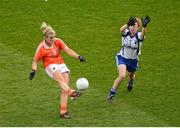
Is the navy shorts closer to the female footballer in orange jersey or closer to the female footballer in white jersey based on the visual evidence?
the female footballer in white jersey

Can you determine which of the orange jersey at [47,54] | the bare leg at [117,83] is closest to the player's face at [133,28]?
the bare leg at [117,83]

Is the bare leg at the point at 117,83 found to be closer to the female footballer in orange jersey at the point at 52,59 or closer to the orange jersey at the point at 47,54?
the female footballer in orange jersey at the point at 52,59

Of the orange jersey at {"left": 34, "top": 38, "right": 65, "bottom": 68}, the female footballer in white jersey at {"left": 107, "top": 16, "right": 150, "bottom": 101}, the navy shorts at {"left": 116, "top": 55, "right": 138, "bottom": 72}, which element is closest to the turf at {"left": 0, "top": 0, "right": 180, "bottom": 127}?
the female footballer in white jersey at {"left": 107, "top": 16, "right": 150, "bottom": 101}

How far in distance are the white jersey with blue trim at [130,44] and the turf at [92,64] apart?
3.87 ft

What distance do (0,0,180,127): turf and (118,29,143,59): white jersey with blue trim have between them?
3.87 ft

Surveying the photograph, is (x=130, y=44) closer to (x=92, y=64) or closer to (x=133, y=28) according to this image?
(x=133, y=28)

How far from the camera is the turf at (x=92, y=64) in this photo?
15.3 meters

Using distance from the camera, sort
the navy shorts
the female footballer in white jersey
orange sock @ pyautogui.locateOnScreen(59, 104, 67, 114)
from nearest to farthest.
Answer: orange sock @ pyautogui.locateOnScreen(59, 104, 67, 114) → the female footballer in white jersey → the navy shorts

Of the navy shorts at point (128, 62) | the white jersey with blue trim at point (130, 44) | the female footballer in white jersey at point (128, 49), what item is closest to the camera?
the female footballer in white jersey at point (128, 49)

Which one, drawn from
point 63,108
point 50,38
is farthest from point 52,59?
point 63,108

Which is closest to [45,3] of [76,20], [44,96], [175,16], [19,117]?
[76,20]

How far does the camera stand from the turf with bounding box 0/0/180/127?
602 inches

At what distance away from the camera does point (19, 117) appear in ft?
49.8

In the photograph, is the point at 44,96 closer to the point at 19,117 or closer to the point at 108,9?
the point at 19,117
